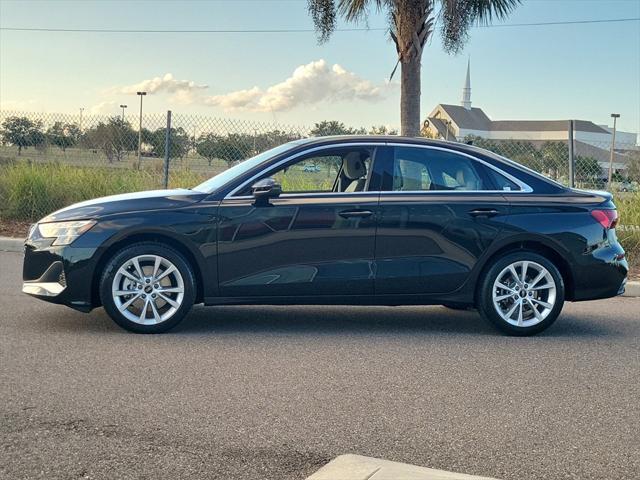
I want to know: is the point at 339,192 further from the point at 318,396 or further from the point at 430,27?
the point at 430,27

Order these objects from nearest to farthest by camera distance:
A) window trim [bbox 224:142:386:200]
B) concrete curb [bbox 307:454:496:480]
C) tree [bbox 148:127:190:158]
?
concrete curb [bbox 307:454:496:480] < window trim [bbox 224:142:386:200] < tree [bbox 148:127:190:158]

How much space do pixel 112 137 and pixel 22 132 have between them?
206cm

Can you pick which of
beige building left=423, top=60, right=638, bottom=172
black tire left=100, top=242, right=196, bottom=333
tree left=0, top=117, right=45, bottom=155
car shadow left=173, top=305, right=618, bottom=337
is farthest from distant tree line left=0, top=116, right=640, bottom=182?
beige building left=423, top=60, right=638, bottom=172

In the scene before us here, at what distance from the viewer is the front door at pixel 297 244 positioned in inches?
251

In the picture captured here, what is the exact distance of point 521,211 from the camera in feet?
22.0

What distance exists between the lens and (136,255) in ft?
20.5

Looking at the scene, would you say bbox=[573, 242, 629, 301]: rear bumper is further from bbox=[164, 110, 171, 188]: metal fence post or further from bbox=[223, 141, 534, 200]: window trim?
bbox=[164, 110, 171, 188]: metal fence post

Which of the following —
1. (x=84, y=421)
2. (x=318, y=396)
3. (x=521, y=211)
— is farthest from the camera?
(x=521, y=211)

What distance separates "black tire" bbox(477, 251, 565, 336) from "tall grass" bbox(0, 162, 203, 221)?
7454 mm

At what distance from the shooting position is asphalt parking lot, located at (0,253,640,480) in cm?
382

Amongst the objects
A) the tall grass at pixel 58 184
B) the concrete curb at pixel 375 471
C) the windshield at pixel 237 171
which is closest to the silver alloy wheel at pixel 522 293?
the windshield at pixel 237 171

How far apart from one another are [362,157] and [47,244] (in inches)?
106

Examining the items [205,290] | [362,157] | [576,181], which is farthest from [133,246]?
[576,181]

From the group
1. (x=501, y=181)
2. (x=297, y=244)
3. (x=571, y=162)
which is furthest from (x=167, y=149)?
(x=501, y=181)
